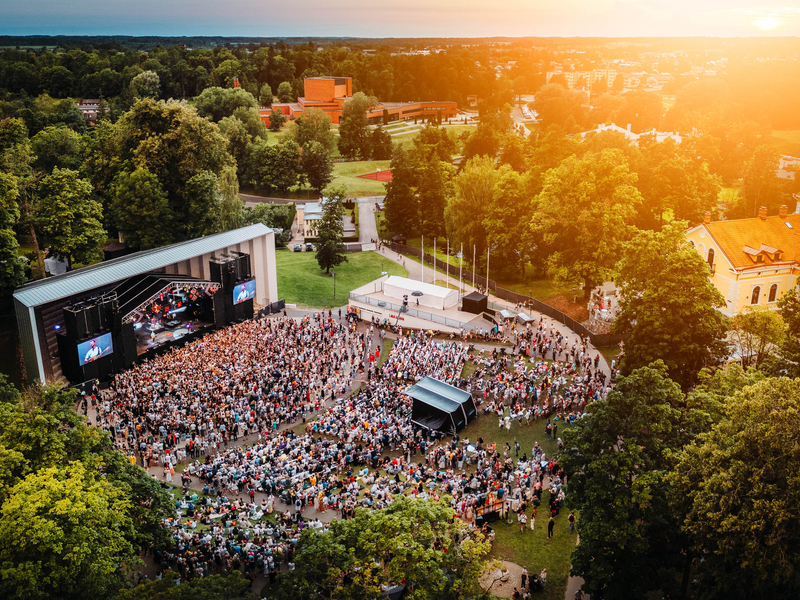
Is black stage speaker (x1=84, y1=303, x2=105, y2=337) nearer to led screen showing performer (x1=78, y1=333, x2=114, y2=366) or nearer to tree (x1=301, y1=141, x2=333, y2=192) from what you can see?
led screen showing performer (x1=78, y1=333, x2=114, y2=366)

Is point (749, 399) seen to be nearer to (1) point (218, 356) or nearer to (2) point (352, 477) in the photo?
(2) point (352, 477)

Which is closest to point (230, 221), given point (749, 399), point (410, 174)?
point (410, 174)

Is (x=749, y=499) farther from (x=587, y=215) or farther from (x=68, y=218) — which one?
(x=68, y=218)

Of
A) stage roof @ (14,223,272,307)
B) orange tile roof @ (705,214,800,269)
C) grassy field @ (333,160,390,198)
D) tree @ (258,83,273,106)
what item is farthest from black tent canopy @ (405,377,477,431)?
tree @ (258,83,273,106)

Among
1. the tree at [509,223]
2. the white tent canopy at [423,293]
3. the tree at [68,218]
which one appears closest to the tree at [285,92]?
the tree at [509,223]

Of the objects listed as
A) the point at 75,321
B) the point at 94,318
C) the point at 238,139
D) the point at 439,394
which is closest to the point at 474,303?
the point at 439,394

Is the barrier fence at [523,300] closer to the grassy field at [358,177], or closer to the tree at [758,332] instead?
the tree at [758,332]
